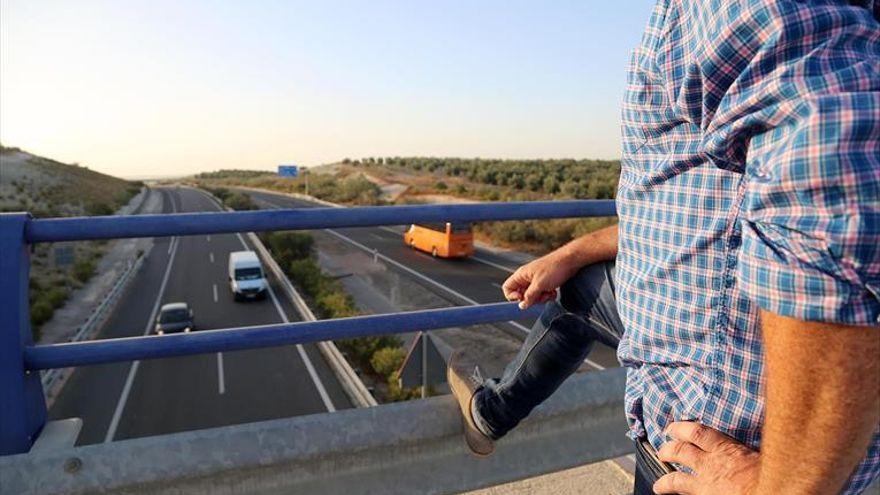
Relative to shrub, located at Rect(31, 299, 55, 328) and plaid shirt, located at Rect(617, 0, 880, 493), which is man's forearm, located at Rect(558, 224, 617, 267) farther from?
shrub, located at Rect(31, 299, 55, 328)

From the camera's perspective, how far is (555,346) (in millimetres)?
1795

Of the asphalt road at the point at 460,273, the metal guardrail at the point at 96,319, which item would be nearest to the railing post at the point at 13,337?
the asphalt road at the point at 460,273

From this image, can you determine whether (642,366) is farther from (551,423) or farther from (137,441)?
(137,441)

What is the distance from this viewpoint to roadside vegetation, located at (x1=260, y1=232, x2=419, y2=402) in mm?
15596

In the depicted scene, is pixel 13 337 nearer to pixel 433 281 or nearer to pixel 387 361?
pixel 387 361

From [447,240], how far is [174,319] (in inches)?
610

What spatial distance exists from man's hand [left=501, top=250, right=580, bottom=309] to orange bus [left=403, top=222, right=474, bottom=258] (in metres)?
29.8

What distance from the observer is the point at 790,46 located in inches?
33.3

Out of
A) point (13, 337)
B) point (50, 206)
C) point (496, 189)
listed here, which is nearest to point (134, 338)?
point (13, 337)

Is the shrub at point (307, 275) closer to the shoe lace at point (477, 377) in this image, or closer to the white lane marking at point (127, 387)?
the white lane marking at point (127, 387)

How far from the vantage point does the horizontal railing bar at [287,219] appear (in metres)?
1.97

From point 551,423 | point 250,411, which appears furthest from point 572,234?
point 551,423

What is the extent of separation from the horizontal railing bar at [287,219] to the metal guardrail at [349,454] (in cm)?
65

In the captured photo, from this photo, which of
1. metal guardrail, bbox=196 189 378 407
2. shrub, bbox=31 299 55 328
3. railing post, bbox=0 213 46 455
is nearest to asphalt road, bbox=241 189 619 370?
metal guardrail, bbox=196 189 378 407
